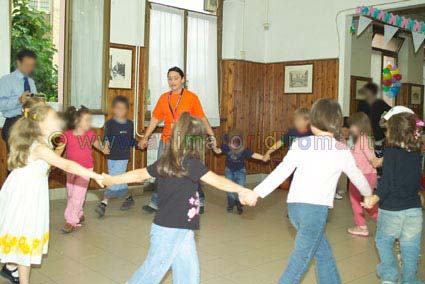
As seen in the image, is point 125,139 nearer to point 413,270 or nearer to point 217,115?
point 217,115

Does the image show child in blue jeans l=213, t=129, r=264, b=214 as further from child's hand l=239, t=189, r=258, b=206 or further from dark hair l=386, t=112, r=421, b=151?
child's hand l=239, t=189, r=258, b=206

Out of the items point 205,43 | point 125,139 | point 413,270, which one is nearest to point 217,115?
point 205,43

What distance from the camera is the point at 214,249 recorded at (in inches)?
171

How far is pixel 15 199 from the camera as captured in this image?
2.91 metres

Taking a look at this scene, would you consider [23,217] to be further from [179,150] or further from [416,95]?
[416,95]

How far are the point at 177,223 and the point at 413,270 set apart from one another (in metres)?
1.77

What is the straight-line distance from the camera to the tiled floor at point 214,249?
11.8 ft

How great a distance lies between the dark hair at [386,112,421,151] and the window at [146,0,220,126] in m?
4.88

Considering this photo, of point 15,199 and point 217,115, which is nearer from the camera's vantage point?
point 15,199

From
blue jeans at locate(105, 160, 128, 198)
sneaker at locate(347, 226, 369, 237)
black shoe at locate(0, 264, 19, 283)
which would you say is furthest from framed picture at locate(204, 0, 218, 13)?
black shoe at locate(0, 264, 19, 283)

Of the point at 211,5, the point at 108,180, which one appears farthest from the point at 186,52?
the point at 108,180

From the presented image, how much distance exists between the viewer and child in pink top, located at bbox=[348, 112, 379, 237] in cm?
458

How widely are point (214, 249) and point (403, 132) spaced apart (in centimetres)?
206

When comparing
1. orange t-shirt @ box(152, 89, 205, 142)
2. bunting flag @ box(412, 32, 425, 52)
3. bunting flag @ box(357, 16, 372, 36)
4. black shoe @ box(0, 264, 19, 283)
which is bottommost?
black shoe @ box(0, 264, 19, 283)
